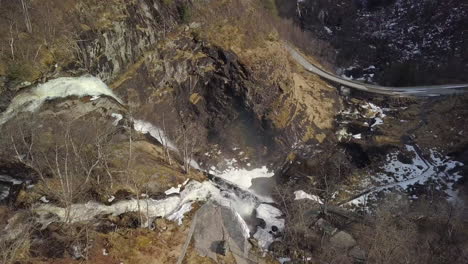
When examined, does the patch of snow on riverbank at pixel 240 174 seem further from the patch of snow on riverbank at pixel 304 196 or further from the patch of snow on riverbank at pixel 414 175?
the patch of snow on riverbank at pixel 414 175

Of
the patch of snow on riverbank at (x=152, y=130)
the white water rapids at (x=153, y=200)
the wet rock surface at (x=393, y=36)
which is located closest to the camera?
the white water rapids at (x=153, y=200)

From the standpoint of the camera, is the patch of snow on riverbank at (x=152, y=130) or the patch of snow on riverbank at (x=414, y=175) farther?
the patch of snow on riverbank at (x=414, y=175)

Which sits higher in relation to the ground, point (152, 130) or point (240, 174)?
point (152, 130)

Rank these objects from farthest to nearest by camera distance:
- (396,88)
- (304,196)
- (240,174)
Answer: (396,88), (240,174), (304,196)

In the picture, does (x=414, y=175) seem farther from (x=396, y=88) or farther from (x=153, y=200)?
(x=153, y=200)

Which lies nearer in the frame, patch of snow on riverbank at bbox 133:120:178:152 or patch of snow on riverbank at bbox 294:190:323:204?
patch of snow on riverbank at bbox 294:190:323:204

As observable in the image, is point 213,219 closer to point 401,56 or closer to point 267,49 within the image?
point 267,49

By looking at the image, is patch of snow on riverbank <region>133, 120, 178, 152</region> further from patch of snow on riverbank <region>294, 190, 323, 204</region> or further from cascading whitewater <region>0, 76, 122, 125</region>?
patch of snow on riverbank <region>294, 190, 323, 204</region>

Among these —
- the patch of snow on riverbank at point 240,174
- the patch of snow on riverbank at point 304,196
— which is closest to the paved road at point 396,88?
the patch of snow on riverbank at point 240,174

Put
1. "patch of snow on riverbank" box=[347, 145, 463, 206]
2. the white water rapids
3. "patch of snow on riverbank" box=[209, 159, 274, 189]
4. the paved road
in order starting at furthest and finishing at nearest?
the paved road → "patch of snow on riverbank" box=[347, 145, 463, 206] → "patch of snow on riverbank" box=[209, 159, 274, 189] → the white water rapids

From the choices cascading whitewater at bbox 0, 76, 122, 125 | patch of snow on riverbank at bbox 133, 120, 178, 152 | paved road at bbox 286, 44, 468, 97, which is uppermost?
cascading whitewater at bbox 0, 76, 122, 125

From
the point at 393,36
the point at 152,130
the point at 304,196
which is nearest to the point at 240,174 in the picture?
the point at 304,196

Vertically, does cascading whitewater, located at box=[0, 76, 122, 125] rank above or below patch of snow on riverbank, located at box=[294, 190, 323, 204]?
above

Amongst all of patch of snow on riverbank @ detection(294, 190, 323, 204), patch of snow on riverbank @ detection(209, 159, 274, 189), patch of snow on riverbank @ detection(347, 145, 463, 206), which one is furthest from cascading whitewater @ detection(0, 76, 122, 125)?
patch of snow on riverbank @ detection(347, 145, 463, 206)
